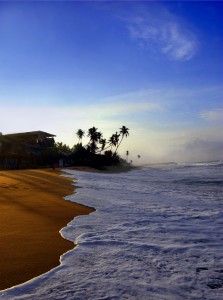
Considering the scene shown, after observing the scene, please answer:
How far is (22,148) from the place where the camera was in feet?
150

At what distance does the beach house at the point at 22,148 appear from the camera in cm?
3994

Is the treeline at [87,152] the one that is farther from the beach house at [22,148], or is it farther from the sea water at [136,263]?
the sea water at [136,263]

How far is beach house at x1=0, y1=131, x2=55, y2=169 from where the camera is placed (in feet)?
131

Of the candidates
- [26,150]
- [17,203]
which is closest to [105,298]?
[17,203]

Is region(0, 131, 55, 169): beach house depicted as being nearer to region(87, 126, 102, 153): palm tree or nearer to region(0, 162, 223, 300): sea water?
region(87, 126, 102, 153): palm tree

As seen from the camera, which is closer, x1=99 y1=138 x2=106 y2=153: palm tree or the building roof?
the building roof

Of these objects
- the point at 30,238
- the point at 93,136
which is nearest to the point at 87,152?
the point at 93,136

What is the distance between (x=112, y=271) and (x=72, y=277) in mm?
484

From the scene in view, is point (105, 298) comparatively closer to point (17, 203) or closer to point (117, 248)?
point (117, 248)

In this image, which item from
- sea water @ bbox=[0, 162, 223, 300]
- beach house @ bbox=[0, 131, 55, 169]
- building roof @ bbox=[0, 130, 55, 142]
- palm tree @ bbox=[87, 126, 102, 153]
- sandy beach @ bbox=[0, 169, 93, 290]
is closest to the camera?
sea water @ bbox=[0, 162, 223, 300]

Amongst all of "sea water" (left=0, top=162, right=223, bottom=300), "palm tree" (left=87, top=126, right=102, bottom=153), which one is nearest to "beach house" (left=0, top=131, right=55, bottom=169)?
"palm tree" (left=87, top=126, right=102, bottom=153)

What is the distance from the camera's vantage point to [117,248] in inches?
163

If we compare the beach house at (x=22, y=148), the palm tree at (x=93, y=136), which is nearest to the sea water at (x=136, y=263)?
the beach house at (x=22, y=148)

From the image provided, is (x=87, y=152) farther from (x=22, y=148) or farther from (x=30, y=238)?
(x=30, y=238)
